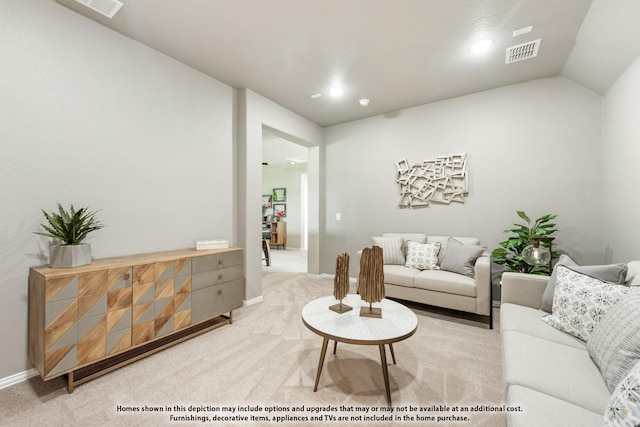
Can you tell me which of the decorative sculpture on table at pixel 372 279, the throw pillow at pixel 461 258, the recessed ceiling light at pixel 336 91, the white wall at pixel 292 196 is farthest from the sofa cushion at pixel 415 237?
the white wall at pixel 292 196

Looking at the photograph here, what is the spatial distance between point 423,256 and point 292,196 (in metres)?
6.08

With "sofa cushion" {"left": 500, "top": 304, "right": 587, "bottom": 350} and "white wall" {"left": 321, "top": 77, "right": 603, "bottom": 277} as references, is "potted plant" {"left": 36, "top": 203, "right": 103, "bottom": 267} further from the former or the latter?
"white wall" {"left": 321, "top": 77, "right": 603, "bottom": 277}

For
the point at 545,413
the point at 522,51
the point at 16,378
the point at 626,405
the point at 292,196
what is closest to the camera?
the point at 626,405

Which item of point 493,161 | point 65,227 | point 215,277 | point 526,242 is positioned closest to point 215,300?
point 215,277

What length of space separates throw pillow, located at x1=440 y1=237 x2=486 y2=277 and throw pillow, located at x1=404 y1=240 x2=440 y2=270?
12 cm

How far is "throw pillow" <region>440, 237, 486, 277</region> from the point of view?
9.77 feet

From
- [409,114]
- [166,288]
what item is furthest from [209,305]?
[409,114]

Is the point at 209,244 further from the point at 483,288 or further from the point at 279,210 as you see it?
the point at 279,210

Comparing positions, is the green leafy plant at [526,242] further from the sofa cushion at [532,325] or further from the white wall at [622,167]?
the sofa cushion at [532,325]

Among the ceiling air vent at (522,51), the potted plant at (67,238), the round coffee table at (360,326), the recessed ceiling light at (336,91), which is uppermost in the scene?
the recessed ceiling light at (336,91)

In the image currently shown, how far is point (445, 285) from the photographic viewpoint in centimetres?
287

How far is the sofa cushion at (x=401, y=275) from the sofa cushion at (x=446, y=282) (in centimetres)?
6

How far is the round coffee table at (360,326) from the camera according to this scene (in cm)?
152

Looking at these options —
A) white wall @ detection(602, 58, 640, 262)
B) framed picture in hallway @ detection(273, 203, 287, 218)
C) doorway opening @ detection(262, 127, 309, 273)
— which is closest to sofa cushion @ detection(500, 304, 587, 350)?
white wall @ detection(602, 58, 640, 262)
